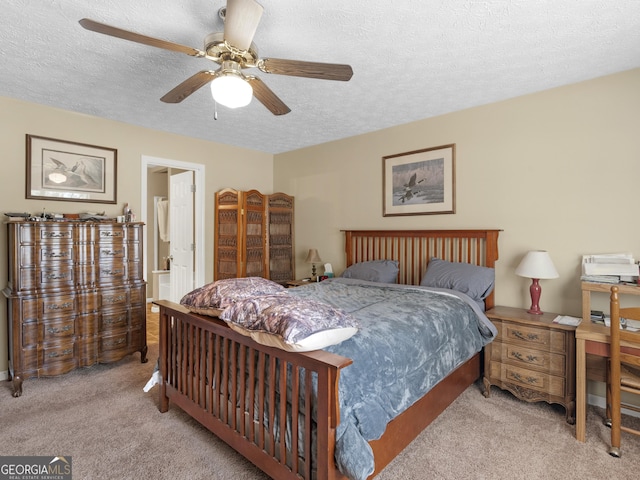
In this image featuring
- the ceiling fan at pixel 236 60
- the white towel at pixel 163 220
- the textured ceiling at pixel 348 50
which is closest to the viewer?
the ceiling fan at pixel 236 60

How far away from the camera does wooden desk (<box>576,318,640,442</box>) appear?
7.06 feet

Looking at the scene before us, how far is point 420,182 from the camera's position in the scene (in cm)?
369

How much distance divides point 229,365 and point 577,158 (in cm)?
303

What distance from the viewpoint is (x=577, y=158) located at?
2.78m

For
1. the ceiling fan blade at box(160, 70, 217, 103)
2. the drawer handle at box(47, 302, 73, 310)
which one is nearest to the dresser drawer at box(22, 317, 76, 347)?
the drawer handle at box(47, 302, 73, 310)

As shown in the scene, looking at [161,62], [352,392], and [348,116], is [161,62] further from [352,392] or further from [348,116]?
[352,392]

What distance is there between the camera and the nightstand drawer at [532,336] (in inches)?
97.2

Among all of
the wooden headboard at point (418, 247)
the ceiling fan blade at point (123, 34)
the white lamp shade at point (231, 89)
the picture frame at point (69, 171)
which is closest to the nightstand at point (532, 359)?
the wooden headboard at point (418, 247)

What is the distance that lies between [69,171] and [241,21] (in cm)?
282

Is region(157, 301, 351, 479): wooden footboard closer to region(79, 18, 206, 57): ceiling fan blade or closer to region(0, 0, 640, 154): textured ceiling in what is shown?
region(79, 18, 206, 57): ceiling fan blade

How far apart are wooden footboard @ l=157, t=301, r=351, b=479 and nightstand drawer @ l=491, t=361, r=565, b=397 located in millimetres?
1850

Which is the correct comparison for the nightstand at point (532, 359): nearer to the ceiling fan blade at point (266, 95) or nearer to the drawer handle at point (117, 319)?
the ceiling fan blade at point (266, 95)

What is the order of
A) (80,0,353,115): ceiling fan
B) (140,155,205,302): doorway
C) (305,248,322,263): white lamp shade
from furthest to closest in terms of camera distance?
(305,248,322,263): white lamp shade, (140,155,205,302): doorway, (80,0,353,115): ceiling fan

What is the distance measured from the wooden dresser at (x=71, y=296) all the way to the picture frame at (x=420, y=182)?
2.69 meters
